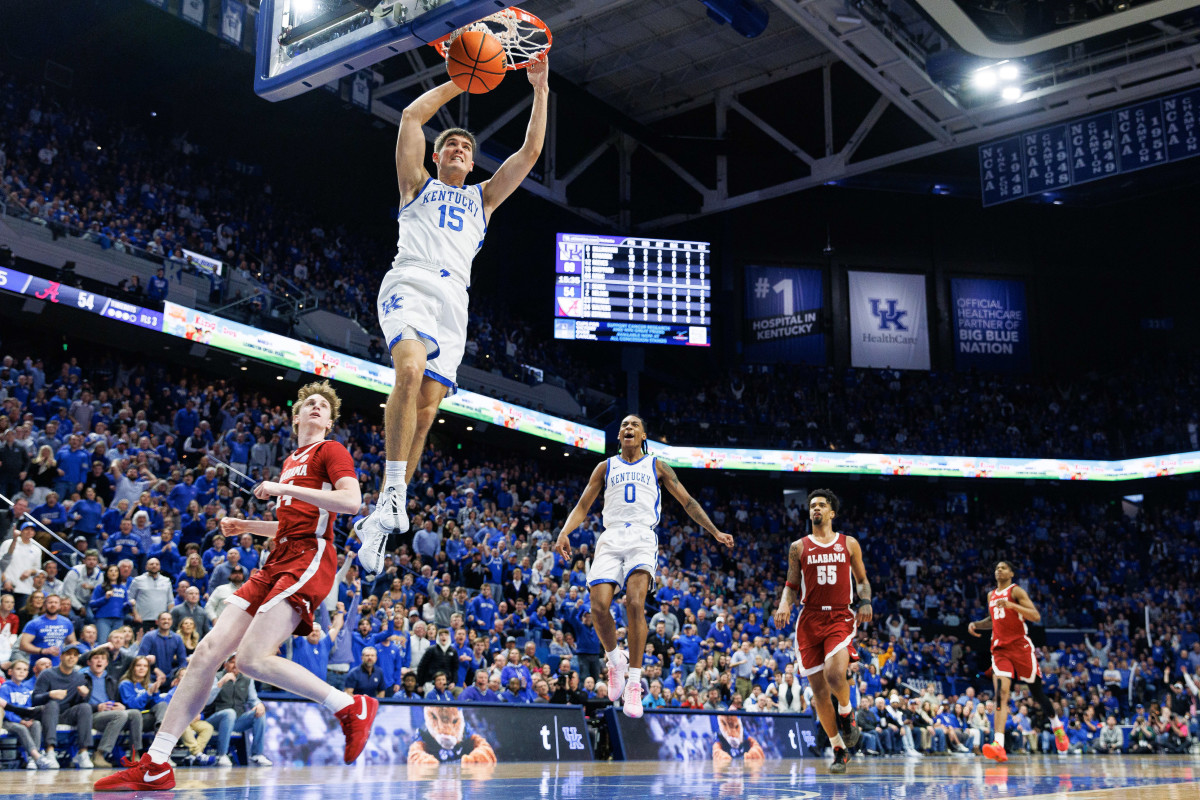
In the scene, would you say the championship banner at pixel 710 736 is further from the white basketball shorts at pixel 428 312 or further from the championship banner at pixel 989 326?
the championship banner at pixel 989 326

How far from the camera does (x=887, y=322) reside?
37.7 metres

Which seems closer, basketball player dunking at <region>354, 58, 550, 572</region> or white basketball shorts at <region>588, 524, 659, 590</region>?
basketball player dunking at <region>354, 58, 550, 572</region>

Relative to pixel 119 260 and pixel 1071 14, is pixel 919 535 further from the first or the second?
pixel 119 260

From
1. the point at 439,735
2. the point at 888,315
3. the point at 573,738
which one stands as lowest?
the point at 573,738

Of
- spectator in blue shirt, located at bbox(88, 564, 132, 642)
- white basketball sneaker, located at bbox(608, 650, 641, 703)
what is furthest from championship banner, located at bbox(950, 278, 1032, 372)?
white basketball sneaker, located at bbox(608, 650, 641, 703)

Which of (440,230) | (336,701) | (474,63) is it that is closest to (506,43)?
(474,63)

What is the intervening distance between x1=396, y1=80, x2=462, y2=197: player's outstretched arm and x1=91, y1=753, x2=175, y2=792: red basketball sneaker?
10.3ft

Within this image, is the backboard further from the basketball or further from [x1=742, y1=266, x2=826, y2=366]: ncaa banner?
[x1=742, y1=266, x2=826, y2=366]: ncaa banner

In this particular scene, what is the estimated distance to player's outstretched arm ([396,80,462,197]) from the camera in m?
5.79

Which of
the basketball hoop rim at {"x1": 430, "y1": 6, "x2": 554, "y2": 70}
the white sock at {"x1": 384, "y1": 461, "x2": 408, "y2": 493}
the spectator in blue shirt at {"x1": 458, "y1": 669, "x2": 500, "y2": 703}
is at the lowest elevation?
the spectator in blue shirt at {"x1": 458, "y1": 669, "x2": 500, "y2": 703}

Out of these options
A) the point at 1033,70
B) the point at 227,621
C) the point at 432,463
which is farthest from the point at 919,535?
the point at 227,621

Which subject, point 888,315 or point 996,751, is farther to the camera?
point 888,315

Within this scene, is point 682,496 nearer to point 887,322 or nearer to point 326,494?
point 326,494

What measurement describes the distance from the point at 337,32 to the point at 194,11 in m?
15.5
